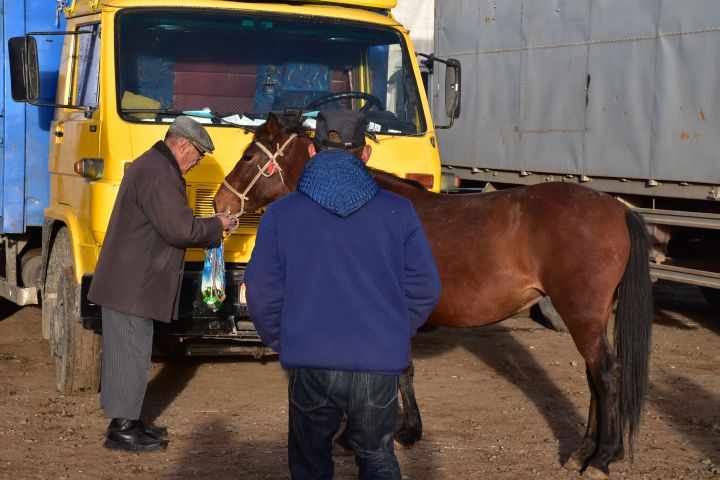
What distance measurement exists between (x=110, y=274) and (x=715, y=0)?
5714 millimetres

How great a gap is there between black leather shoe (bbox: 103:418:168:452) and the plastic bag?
0.89 meters

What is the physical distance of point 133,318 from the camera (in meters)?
6.28

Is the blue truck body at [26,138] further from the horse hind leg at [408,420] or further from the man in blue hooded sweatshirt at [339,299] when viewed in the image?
the man in blue hooded sweatshirt at [339,299]

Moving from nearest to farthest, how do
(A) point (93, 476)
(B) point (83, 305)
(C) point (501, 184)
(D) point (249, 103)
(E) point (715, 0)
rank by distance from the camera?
(A) point (93, 476) < (B) point (83, 305) < (D) point (249, 103) < (E) point (715, 0) < (C) point (501, 184)

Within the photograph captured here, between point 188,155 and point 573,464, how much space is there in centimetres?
274

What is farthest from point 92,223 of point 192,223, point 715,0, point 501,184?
point 501,184

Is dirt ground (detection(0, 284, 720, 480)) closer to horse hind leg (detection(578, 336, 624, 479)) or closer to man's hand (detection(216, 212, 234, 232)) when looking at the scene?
horse hind leg (detection(578, 336, 624, 479))

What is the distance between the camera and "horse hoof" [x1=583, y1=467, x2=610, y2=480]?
5836 mm

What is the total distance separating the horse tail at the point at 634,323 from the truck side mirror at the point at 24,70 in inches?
151

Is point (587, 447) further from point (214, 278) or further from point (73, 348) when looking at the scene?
point (73, 348)

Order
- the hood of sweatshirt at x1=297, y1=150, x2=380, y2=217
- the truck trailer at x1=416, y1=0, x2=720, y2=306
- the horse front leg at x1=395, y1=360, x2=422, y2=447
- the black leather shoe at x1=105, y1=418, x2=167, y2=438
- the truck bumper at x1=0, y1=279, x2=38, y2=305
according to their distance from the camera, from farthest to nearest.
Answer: the truck trailer at x1=416, y1=0, x2=720, y2=306 → the truck bumper at x1=0, y1=279, x2=38, y2=305 → the horse front leg at x1=395, y1=360, x2=422, y2=447 → the black leather shoe at x1=105, y1=418, x2=167, y2=438 → the hood of sweatshirt at x1=297, y1=150, x2=380, y2=217

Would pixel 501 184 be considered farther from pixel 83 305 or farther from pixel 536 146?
Answer: pixel 83 305

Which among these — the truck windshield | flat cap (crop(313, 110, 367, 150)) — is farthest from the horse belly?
flat cap (crop(313, 110, 367, 150))

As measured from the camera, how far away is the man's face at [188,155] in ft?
20.4
